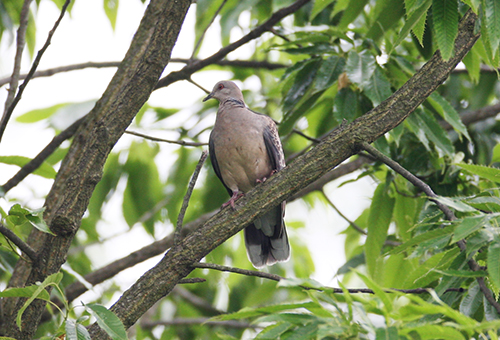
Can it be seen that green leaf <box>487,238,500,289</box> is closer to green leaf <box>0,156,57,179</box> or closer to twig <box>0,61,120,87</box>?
green leaf <box>0,156,57,179</box>

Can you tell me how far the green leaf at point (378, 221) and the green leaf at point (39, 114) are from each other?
3.49 meters

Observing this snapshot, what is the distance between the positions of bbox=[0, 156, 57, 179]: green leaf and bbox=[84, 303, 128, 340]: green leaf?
67.2 inches

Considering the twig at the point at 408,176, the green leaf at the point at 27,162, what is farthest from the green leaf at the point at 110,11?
the twig at the point at 408,176

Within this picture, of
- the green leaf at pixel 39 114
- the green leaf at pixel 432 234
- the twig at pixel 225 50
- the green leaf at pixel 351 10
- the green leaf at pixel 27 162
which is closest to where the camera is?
the green leaf at pixel 432 234

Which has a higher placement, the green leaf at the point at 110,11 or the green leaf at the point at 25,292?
the green leaf at the point at 110,11

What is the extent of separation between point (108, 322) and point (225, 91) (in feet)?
11.8

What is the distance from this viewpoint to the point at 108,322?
6.93 ft

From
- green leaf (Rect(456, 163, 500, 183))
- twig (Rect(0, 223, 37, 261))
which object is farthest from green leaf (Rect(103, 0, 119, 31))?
green leaf (Rect(456, 163, 500, 183))

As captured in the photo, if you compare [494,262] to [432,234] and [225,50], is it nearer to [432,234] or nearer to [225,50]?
[432,234]

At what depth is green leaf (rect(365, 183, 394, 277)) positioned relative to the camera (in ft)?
12.9

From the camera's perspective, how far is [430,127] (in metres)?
3.72

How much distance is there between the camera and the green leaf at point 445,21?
228cm

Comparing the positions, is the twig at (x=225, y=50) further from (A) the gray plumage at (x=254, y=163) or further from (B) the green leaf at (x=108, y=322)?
(B) the green leaf at (x=108, y=322)

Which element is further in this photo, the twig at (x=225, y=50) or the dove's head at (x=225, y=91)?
the dove's head at (x=225, y=91)
